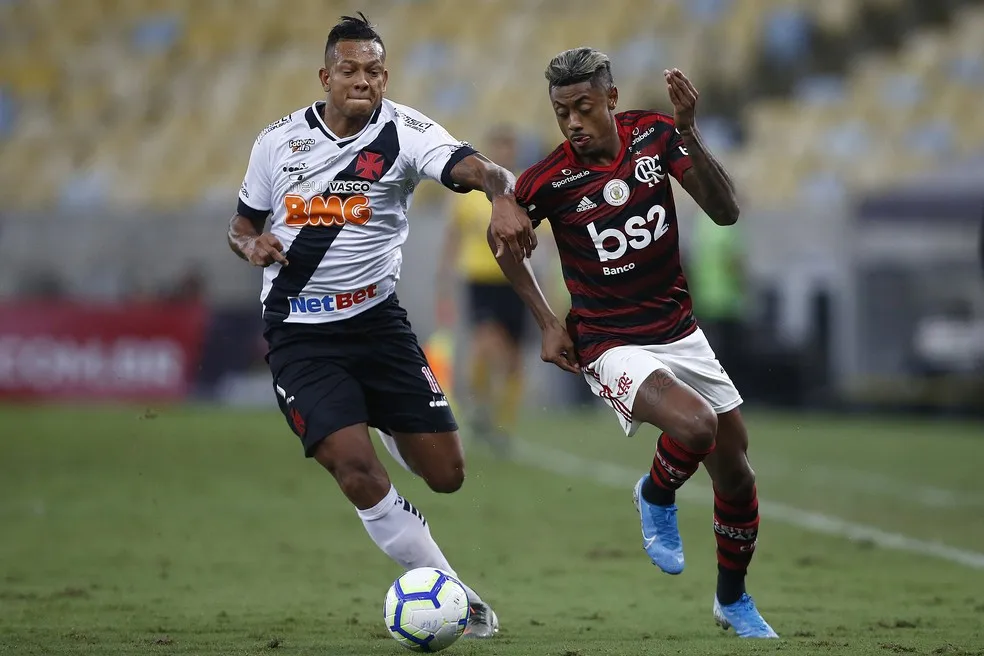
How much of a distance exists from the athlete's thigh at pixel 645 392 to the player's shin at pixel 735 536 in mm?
457

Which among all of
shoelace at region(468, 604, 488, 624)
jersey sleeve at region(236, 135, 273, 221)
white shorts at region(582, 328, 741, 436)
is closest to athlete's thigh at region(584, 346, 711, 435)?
white shorts at region(582, 328, 741, 436)

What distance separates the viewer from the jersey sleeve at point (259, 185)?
5.71m

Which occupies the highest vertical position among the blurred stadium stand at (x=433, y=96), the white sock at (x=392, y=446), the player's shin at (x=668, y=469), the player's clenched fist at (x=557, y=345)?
the blurred stadium stand at (x=433, y=96)

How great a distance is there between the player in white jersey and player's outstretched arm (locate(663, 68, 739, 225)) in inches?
26.1

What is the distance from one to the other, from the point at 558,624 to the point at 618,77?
15.8m

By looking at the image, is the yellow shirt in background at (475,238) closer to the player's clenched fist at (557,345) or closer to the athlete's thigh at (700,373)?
the player's clenched fist at (557,345)

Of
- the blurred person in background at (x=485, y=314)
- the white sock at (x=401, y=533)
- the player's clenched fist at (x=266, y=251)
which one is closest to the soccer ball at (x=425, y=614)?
the white sock at (x=401, y=533)

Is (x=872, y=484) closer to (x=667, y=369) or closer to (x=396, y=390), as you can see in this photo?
(x=667, y=369)

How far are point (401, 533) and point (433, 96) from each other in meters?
16.2

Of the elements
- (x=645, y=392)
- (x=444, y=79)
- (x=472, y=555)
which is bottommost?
(x=472, y=555)

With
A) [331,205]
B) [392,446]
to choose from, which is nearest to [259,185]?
[331,205]

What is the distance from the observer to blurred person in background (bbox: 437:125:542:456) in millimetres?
12891

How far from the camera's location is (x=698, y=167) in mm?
5359

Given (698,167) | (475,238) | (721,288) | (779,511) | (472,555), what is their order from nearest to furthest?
(698,167), (472,555), (779,511), (475,238), (721,288)
